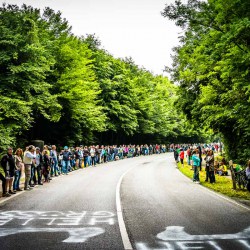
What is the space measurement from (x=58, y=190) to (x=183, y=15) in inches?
353

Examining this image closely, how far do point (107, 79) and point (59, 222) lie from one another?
1604 inches

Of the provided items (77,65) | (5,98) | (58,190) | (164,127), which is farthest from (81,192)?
(164,127)

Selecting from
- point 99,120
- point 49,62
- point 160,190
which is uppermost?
point 49,62

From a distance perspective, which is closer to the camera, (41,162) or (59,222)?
(59,222)

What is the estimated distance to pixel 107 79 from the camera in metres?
47.9

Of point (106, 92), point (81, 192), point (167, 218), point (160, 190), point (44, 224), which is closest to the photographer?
point (44, 224)

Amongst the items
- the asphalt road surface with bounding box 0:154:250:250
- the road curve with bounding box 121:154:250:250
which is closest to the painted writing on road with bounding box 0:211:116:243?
the asphalt road surface with bounding box 0:154:250:250

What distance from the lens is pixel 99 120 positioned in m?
39.0

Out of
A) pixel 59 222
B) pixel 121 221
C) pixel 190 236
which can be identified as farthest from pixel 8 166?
pixel 190 236

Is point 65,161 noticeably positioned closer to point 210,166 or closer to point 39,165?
point 39,165

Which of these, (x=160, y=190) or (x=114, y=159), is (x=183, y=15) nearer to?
(x=160, y=190)

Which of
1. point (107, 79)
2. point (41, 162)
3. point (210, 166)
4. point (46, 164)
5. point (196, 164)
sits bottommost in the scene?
point (210, 166)

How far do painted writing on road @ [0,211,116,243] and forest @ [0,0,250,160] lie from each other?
610cm

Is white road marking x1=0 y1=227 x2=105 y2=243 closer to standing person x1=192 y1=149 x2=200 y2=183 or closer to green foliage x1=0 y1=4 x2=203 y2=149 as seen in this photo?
standing person x1=192 y1=149 x2=200 y2=183
